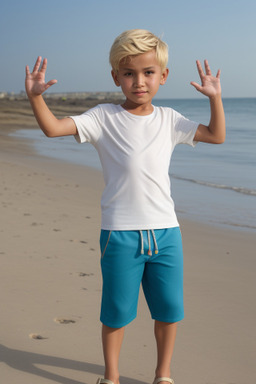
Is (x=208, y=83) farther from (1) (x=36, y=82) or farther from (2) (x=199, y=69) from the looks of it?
(1) (x=36, y=82)

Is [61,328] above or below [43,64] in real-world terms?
below

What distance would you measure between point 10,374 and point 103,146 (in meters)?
1.33

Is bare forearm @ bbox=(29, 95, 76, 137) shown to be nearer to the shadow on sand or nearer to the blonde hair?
the blonde hair

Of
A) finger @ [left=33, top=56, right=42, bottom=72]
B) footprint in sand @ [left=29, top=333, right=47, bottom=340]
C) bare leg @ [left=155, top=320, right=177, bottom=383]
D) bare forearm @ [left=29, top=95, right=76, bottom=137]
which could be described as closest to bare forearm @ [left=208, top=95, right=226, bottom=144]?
bare forearm @ [left=29, top=95, right=76, bottom=137]

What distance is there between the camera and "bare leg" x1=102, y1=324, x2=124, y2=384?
251cm

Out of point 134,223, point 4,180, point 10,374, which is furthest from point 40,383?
point 4,180

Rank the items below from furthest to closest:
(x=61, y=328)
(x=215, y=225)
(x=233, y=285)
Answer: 1. (x=215, y=225)
2. (x=233, y=285)
3. (x=61, y=328)

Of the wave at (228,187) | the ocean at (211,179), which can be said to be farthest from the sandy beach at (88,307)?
the wave at (228,187)

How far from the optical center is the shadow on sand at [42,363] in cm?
281

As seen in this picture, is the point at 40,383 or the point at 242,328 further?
the point at 242,328

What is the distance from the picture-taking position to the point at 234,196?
902cm

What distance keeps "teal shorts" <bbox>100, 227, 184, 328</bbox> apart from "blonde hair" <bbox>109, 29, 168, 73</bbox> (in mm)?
783

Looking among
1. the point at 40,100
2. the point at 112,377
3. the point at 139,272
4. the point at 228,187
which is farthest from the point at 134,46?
the point at 228,187

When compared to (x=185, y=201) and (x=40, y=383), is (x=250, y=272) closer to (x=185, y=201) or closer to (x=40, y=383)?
(x=40, y=383)
